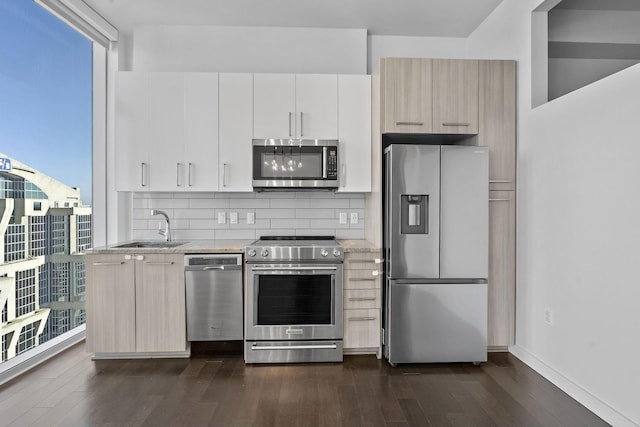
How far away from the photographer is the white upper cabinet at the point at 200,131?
10.9 ft

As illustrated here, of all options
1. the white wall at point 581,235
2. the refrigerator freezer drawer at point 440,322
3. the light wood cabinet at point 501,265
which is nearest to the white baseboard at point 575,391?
the white wall at point 581,235

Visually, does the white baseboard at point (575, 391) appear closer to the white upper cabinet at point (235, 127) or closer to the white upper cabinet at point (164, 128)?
the white upper cabinet at point (235, 127)

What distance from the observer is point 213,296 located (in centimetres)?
302

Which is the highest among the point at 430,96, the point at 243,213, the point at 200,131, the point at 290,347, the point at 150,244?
the point at 430,96

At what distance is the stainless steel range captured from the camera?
2969 mm

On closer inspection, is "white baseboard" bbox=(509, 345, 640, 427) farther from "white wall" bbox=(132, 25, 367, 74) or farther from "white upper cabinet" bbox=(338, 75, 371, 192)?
"white wall" bbox=(132, 25, 367, 74)

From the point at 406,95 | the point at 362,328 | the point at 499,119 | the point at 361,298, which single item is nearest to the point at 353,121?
the point at 406,95

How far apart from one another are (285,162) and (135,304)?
1.69m

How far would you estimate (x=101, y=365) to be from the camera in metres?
2.92

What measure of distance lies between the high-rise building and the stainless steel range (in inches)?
65.1

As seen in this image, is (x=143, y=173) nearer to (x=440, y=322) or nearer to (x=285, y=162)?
(x=285, y=162)

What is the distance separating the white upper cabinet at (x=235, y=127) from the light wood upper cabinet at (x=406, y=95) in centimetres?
120

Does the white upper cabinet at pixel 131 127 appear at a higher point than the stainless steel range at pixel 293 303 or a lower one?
higher

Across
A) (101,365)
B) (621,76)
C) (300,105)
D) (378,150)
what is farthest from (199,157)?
(621,76)
